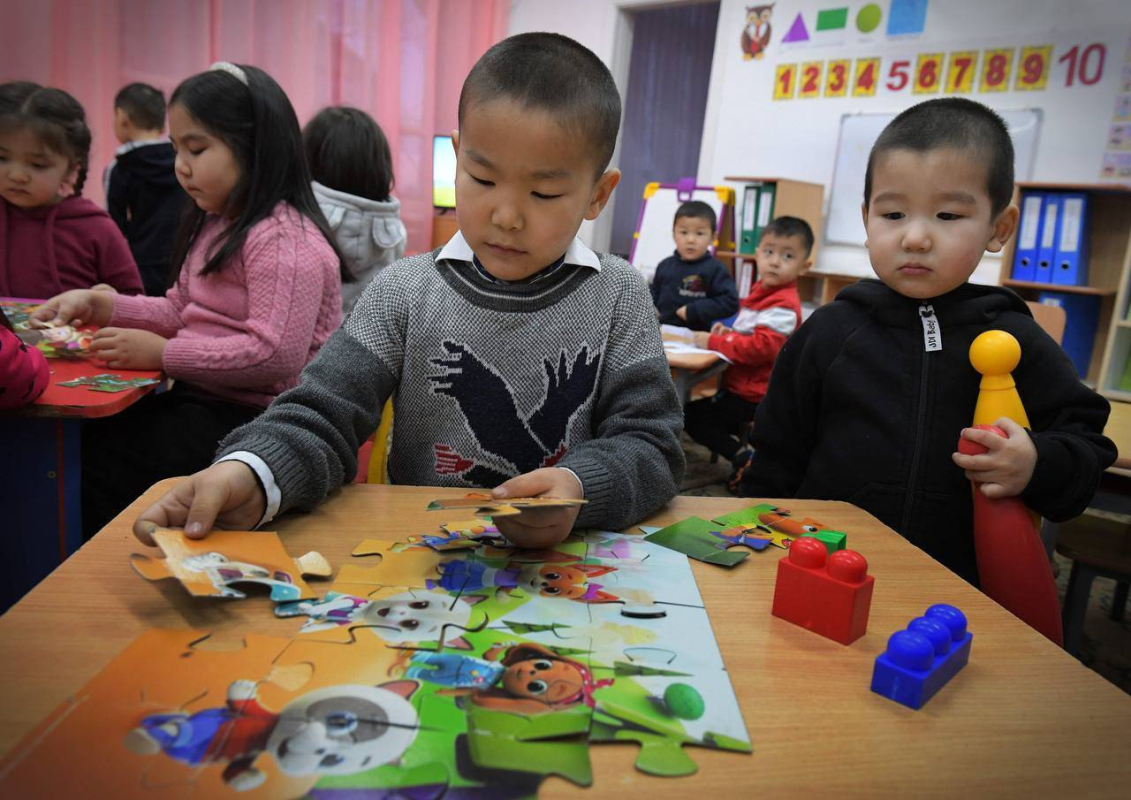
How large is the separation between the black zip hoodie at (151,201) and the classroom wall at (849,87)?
3353 millimetres

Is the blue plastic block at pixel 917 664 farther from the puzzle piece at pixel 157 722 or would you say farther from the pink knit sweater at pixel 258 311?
the pink knit sweater at pixel 258 311

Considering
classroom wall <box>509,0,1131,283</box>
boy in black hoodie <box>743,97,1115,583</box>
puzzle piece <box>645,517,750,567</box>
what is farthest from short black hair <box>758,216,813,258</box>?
puzzle piece <box>645,517,750,567</box>

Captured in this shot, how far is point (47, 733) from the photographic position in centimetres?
48

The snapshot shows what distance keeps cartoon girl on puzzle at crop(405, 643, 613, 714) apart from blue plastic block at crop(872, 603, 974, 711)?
0.21 m

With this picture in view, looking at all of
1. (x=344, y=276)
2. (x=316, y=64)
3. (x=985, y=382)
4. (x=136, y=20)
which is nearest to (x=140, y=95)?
(x=136, y=20)

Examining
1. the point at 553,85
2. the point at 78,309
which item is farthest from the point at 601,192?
the point at 78,309

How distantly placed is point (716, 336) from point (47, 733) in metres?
2.83

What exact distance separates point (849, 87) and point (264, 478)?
457cm

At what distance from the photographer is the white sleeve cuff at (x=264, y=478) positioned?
81cm

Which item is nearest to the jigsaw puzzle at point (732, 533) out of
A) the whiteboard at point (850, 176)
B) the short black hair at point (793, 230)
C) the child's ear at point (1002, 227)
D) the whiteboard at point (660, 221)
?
the child's ear at point (1002, 227)

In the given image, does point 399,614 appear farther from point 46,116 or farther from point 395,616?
point 46,116

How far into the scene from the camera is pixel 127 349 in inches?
62.7

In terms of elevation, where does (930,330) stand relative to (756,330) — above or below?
above

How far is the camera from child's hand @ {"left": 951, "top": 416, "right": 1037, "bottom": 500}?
1.00 metres
